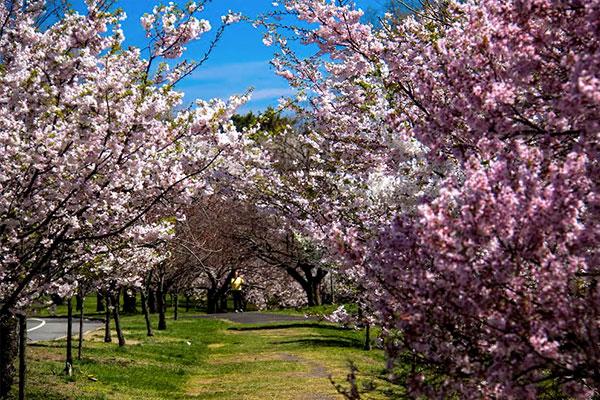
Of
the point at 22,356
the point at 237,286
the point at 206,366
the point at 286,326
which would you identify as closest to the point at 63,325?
the point at 286,326

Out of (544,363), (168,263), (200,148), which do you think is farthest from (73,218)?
(168,263)

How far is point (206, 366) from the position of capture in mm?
19031

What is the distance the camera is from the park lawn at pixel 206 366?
44.2 ft

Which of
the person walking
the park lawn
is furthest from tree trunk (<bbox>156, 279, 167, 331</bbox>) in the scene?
the person walking

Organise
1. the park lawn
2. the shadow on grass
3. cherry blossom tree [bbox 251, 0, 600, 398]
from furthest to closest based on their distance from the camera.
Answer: the shadow on grass, the park lawn, cherry blossom tree [bbox 251, 0, 600, 398]

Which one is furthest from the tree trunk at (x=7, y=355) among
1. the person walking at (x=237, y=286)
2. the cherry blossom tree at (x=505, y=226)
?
the person walking at (x=237, y=286)

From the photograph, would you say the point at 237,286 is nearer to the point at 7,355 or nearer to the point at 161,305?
the point at 161,305

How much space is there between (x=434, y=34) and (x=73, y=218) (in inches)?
168

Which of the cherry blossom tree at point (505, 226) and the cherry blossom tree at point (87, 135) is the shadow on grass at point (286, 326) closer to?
the cherry blossom tree at point (87, 135)

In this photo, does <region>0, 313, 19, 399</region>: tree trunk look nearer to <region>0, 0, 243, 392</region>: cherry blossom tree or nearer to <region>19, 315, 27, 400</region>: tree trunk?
<region>19, 315, 27, 400</region>: tree trunk

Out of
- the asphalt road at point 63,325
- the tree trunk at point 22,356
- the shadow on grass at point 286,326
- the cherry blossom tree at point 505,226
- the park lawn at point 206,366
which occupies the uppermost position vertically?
the cherry blossom tree at point 505,226

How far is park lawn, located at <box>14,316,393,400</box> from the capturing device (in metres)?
13.5

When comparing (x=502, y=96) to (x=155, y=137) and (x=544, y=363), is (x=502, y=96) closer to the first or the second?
(x=544, y=363)

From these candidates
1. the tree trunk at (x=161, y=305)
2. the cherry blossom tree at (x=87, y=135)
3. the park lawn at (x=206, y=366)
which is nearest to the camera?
the cherry blossom tree at (x=87, y=135)
